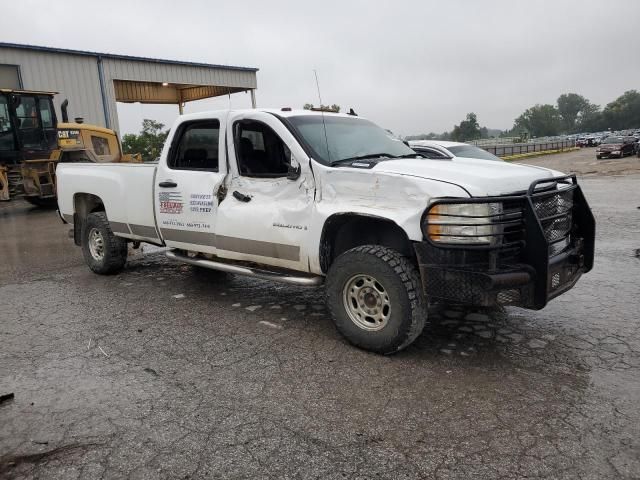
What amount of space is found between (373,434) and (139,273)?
16.0 feet

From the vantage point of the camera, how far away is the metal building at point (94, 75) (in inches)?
Result: 731

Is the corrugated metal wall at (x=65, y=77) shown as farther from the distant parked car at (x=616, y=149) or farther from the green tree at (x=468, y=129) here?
the green tree at (x=468, y=129)

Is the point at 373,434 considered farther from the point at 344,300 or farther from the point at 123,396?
the point at 123,396

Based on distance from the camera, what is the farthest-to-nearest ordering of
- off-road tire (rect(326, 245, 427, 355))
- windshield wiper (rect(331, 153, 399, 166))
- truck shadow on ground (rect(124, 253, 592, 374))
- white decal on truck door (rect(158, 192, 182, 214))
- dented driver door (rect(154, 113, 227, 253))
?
white decal on truck door (rect(158, 192, 182, 214)), dented driver door (rect(154, 113, 227, 253)), windshield wiper (rect(331, 153, 399, 166)), truck shadow on ground (rect(124, 253, 592, 374)), off-road tire (rect(326, 245, 427, 355))

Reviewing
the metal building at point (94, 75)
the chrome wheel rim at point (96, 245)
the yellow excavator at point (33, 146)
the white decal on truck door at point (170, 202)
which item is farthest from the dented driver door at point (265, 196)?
the metal building at point (94, 75)

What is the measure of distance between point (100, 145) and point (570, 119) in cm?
19613

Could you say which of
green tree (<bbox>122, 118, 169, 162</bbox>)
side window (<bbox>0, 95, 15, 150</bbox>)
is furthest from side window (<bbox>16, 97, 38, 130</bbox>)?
green tree (<bbox>122, 118, 169, 162</bbox>)

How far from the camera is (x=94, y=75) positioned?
20844 millimetres

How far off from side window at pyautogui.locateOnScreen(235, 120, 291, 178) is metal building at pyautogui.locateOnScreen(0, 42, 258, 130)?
57.2 ft

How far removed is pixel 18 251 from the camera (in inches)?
349

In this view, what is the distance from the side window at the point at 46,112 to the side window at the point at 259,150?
1282cm

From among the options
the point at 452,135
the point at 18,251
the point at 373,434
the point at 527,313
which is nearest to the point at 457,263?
the point at 373,434

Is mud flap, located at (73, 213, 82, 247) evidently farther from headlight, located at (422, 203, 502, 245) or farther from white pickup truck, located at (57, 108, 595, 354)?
headlight, located at (422, 203, 502, 245)

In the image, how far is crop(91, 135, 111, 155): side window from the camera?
1698 centimetres
